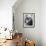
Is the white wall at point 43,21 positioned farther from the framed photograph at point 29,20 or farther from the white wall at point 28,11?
the framed photograph at point 29,20

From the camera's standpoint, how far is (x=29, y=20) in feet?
18.7

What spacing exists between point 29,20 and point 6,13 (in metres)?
1.52

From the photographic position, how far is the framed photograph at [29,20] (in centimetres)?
568

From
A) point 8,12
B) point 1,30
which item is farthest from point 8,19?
point 1,30

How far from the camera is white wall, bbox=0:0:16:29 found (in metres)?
4.48

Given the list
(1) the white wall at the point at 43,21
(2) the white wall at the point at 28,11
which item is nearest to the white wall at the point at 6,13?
(2) the white wall at the point at 28,11

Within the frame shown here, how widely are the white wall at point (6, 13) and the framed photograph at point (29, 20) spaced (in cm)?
129

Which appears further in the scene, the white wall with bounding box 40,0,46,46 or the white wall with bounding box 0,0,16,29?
the white wall with bounding box 40,0,46,46

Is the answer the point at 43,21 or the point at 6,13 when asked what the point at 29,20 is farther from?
the point at 6,13

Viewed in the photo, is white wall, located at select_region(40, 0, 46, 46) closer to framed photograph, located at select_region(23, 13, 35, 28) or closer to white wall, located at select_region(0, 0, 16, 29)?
framed photograph, located at select_region(23, 13, 35, 28)

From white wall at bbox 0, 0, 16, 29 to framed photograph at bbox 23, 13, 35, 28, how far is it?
129 cm

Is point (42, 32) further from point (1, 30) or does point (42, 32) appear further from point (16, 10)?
point (1, 30)

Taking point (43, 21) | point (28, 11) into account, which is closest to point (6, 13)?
point (28, 11)

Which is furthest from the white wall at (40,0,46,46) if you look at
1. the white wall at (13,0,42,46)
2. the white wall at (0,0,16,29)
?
the white wall at (0,0,16,29)
